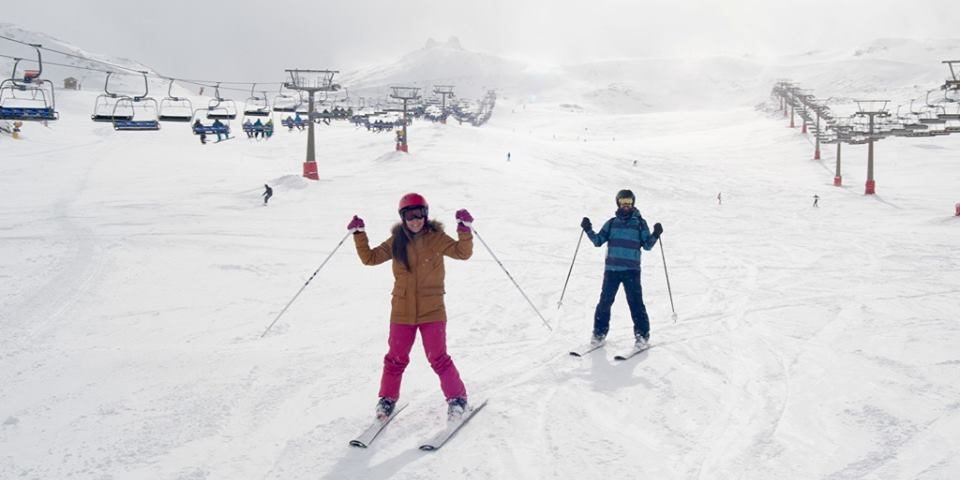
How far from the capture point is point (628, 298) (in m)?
6.55

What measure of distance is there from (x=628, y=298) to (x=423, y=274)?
2.79 metres

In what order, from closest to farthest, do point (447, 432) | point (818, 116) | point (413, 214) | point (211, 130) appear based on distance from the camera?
point (413, 214), point (447, 432), point (211, 130), point (818, 116)

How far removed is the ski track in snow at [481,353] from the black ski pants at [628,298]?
271 mm

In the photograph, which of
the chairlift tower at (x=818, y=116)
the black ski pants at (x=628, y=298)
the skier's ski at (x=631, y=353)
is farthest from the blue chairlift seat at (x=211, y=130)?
the chairlift tower at (x=818, y=116)

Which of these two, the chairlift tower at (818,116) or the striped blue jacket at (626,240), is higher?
the chairlift tower at (818,116)

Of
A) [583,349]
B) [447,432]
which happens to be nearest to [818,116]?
[583,349]

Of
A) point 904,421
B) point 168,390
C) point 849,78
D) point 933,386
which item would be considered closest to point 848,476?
point 904,421

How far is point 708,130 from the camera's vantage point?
2544 inches

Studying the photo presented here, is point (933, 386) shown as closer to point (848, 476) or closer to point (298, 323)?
point (848, 476)

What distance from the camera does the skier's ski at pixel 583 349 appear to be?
650cm

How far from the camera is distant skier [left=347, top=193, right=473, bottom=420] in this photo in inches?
176

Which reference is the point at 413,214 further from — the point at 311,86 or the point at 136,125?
the point at 311,86

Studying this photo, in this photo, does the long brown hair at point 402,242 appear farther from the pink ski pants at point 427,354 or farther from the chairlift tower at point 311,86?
the chairlift tower at point 311,86

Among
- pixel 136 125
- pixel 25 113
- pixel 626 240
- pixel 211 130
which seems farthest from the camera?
pixel 211 130
